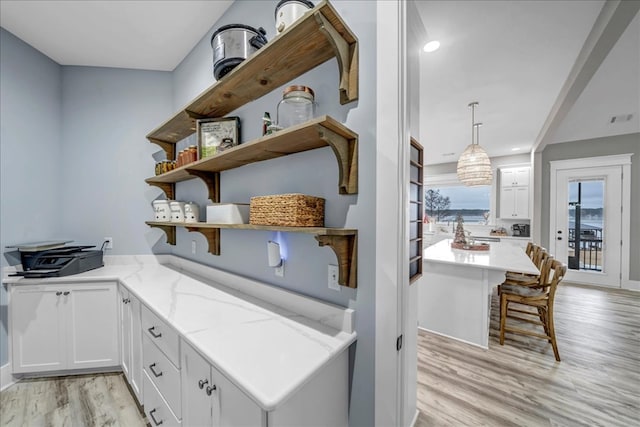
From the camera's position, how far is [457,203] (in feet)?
22.8

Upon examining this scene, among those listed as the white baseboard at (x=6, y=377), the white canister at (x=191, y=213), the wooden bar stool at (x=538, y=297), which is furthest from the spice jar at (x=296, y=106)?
the white baseboard at (x=6, y=377)

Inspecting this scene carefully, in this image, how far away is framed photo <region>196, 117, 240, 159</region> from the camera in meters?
1.61

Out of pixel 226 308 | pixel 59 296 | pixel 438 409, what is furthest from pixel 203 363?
pixel 59 296

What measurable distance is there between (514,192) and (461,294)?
451 centimetres

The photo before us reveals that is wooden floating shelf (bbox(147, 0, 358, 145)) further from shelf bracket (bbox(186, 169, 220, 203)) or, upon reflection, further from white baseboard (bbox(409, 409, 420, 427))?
white baseboard (bbox(409, 409, 420, 427))

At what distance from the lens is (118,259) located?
2.41 metres

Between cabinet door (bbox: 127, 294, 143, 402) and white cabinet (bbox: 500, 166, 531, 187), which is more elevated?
white cabinet (bbox: 500, 166, 531, 187)

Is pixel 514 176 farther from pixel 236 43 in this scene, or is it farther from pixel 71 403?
pixel 71 403

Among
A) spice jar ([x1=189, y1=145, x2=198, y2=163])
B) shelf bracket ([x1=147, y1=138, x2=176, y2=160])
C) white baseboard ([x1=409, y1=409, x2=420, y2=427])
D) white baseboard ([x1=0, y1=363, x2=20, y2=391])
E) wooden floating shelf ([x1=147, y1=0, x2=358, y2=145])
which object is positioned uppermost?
wooden floating shelf ([x1=147, y1=0, x2=358, y2=145])

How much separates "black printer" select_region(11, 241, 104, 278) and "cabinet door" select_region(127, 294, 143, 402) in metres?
0.71

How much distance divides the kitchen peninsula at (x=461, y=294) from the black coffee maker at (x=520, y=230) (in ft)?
12.8

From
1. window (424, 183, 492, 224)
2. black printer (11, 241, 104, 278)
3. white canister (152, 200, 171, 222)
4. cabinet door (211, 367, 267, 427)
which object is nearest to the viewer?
cabinet door (211, 367, 267, 427)

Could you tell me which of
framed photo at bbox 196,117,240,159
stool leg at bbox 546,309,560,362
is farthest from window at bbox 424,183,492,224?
framed photo at bbox 196,117,240,159

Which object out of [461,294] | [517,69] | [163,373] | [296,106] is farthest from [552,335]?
[163,373]
